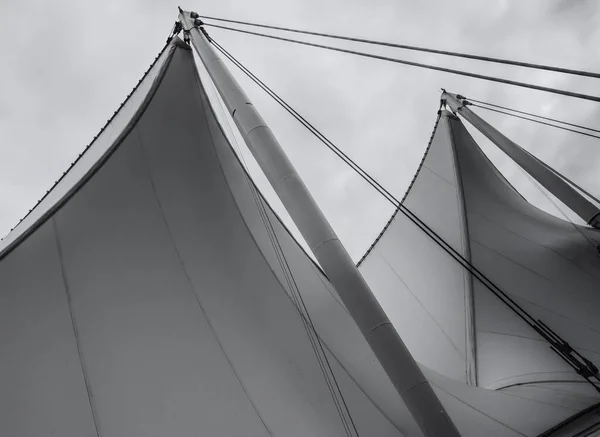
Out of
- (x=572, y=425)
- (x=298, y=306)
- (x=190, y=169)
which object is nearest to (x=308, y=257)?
(x=298, y=306)

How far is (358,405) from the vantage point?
5938 mm

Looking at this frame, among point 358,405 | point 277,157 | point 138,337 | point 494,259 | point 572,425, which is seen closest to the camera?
point 277,157

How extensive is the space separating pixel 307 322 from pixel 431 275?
6008 mm

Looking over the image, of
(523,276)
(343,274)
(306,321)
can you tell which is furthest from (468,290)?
(343,274)

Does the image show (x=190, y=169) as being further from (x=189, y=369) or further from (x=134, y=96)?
(x=189, y=369)

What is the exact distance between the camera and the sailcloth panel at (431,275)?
10.3 meters

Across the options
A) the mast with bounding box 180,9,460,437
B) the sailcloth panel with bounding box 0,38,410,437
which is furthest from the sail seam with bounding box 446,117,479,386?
the mast with bounding box 180,9,460,437

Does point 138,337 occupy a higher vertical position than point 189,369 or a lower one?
higher

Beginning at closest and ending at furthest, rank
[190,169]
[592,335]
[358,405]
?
1. [358,405]
2. [190,169]
3. [592,335]

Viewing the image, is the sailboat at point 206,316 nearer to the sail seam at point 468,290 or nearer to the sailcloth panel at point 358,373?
the sailcloth panel at point 358,373

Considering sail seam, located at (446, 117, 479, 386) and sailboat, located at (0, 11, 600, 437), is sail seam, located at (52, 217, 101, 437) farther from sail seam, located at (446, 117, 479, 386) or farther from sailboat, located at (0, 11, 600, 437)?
sail seam, located at (446, 117, 479, 386)

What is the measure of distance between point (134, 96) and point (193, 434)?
509 centimetres

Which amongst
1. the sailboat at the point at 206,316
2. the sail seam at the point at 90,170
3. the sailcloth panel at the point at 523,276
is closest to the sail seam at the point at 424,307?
the sailcloth panel at the point at 523,276

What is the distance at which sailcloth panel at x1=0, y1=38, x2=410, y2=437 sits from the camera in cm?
445
